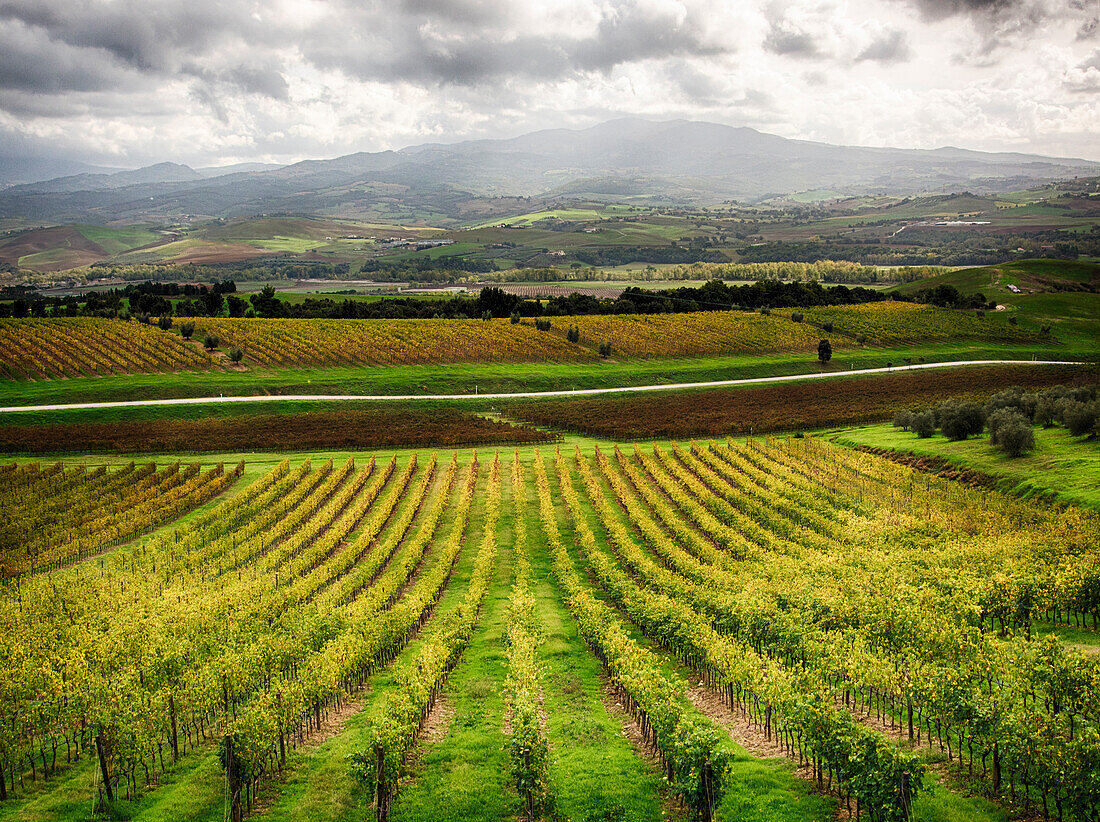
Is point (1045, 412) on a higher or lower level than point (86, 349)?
lower

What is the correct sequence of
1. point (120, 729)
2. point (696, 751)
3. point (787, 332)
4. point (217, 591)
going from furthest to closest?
1. point (787, 332)
2. point (217, 591)
3. point (120, 729)
4. point (696, 751)

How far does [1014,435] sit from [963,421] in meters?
9.92

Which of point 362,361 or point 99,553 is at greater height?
point 362,361

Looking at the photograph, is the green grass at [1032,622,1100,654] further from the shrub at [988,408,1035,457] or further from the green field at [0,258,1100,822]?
the shrub at [988,408,1035,457]

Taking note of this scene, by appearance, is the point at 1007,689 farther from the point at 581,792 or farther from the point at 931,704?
the point at 581,792

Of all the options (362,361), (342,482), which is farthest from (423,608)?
(362,361)

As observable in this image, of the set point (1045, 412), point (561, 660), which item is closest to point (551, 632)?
point (561, 660)

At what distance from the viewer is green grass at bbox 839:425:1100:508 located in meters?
47.0

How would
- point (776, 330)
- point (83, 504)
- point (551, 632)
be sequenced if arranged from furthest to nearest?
1. point (776, 330)
2. point (83, 504)
3. point (551, 632)

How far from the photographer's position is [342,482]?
61.5m

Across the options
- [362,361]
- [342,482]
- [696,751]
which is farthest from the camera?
[362,361]

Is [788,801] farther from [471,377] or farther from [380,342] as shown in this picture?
[380,342]

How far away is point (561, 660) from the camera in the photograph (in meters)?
32.0

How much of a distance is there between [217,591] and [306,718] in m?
11.2
